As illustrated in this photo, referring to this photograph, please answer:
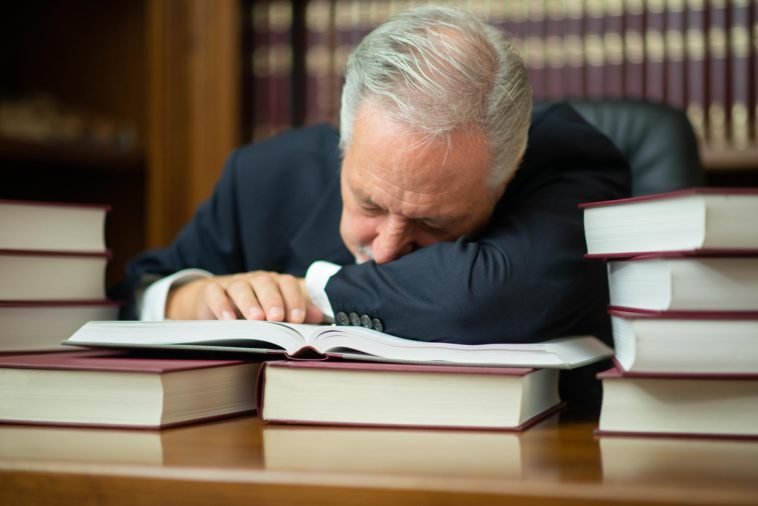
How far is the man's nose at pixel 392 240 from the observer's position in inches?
41.4

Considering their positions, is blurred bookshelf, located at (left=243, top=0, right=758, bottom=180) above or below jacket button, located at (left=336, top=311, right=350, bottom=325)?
above

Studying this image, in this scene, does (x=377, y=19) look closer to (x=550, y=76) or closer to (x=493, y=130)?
(x=550, y=76)

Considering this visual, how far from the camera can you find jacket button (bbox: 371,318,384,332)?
0.94m

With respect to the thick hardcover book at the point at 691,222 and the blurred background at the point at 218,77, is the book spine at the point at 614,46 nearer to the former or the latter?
the blurred background at the point at 218,77

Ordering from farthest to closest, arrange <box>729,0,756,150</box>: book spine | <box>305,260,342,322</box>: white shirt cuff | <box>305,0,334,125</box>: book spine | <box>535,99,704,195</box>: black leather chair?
<box>305,0,334,125</box>: book spine, <box>729,0,756,150</box>: book spine, <box>535,99,704,195</box>: black leather chair, <box>305,260,342,322</box>: white shirt cuff

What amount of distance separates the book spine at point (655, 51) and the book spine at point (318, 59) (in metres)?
0.87

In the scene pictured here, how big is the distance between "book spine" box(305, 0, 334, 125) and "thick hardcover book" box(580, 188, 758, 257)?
177cm

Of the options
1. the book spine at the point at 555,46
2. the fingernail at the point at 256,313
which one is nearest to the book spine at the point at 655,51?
the book spine at the point at 555,46

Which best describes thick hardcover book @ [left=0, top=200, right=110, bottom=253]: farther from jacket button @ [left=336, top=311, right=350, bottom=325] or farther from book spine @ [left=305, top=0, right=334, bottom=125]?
book spine @ [left=305, top=0, right=334, bottom=125]

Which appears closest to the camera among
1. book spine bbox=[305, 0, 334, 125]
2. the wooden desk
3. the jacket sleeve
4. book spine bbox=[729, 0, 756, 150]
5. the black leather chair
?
the wooden desk

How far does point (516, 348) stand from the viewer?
0.77 metres

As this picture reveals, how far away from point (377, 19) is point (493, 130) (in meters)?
1.41

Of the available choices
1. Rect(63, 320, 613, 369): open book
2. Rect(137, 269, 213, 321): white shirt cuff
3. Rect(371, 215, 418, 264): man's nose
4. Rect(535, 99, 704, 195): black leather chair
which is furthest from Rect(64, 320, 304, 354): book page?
Rect(535, 99, 704, 195): black leather chair

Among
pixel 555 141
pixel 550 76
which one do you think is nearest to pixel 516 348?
pixel 555 141
